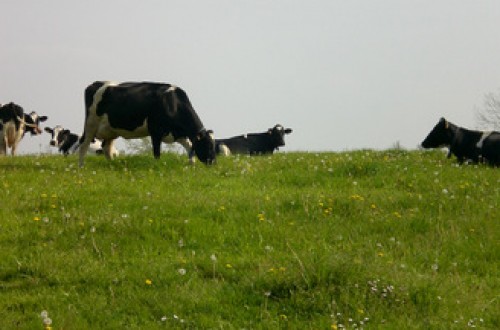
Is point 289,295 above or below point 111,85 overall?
below

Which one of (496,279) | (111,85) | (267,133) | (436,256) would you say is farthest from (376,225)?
A: (267,133)

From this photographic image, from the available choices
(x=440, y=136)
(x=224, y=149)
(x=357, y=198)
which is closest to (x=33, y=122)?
(x=224, y=149)

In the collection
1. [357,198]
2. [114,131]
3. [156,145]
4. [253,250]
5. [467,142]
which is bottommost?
[253,250]

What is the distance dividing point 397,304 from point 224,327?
197 cm

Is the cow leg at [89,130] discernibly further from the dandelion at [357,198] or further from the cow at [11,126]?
the cow at [11,126]

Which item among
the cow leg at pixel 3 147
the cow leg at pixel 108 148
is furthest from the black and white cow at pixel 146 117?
the cow leg at pixel 3 147

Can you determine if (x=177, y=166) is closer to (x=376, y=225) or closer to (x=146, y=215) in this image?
(x=146, y=215)

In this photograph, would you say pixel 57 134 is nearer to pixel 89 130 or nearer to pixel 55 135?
pixel 55 135

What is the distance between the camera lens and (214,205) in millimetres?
11922

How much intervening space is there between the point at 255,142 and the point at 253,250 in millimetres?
25951

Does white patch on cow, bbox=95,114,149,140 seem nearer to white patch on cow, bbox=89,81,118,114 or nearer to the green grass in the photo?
white patch on cow, bbox=89,81,118,114

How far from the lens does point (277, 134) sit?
36656 mm

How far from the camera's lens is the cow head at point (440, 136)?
21547 millimetres

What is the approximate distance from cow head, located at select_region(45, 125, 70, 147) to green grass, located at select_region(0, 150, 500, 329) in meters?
20.6
